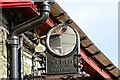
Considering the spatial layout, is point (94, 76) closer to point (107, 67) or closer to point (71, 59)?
point (107, 67)

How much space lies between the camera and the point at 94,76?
30.8ft

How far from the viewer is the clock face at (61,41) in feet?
16.1

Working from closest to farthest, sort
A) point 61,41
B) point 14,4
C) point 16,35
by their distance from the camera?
point 16,35
point 61,41
point 14,4

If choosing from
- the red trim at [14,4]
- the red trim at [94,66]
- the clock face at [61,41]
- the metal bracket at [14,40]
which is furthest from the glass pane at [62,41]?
the red trim at [94,66]

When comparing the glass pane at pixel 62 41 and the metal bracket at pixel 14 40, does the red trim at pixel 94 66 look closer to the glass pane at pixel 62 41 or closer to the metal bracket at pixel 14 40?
the glass pane at pixel 62 41

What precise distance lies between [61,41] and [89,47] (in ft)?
10.8

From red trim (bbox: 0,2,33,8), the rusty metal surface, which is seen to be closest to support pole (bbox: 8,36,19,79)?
red trim (bbox: 0,2,33,8)

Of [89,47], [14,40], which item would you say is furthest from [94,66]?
[14,40]

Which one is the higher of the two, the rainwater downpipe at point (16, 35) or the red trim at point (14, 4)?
the red trim at point (14, 4)

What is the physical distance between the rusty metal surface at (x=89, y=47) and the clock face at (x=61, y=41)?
2.01 meters

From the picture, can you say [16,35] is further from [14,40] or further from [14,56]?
[14,56]

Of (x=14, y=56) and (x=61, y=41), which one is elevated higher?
(x=61, y=41)

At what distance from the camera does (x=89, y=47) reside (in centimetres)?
862

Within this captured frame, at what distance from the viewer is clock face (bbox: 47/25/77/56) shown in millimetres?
4896
